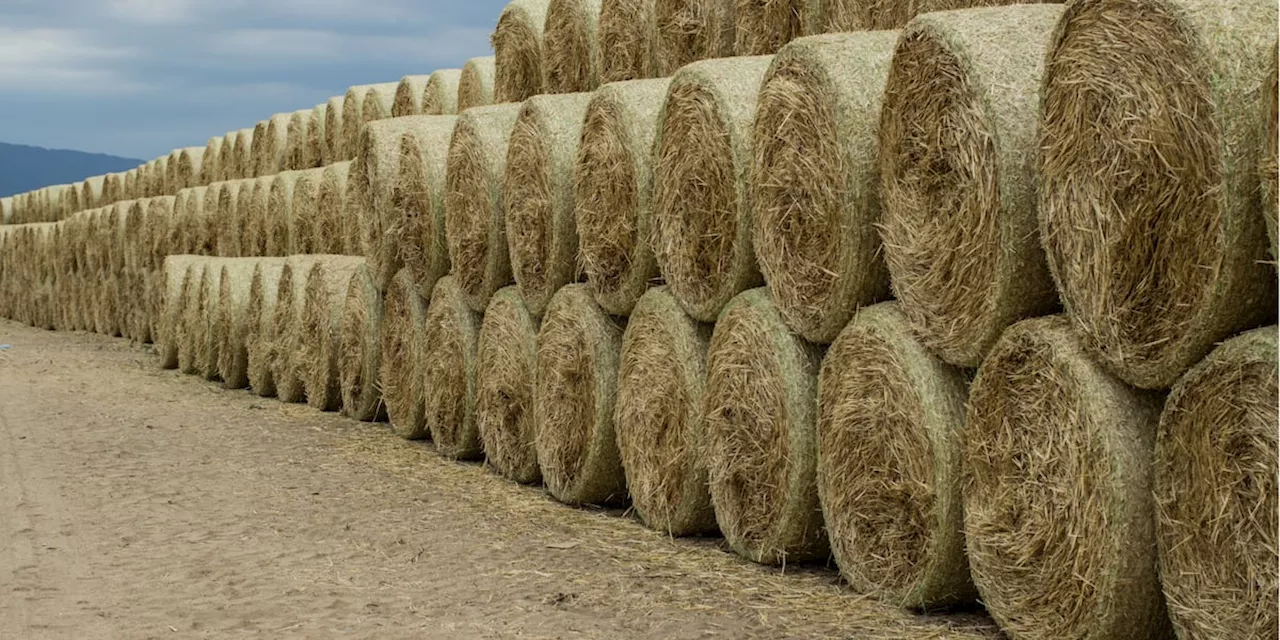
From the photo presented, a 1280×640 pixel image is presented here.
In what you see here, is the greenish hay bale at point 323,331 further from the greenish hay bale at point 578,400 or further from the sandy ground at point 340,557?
the greenish hay bale at point 578,400

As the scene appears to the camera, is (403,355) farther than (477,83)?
No

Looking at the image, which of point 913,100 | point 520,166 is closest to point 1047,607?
point 913,100

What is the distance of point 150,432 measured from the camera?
28.7ft

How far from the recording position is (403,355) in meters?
8.52

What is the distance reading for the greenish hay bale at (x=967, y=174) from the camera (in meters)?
3.82

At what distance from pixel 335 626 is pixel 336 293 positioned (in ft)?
17.7

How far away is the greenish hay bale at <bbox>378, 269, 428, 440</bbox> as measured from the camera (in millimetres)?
8258

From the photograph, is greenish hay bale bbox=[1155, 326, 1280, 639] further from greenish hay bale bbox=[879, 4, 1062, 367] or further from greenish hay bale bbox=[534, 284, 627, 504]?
greenish hay bale bbox=[534, 284, 627, 504]

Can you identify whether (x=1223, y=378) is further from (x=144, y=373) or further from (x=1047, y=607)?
(x=144, y=373)

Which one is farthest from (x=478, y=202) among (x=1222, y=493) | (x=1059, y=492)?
(x=1222, y=493)

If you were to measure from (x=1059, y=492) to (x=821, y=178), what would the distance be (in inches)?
53.3

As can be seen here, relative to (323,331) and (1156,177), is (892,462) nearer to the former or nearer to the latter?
(1156,177)

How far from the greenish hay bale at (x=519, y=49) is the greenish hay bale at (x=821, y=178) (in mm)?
3163

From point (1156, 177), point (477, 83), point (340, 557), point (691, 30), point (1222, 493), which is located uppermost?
point (477, 83)
